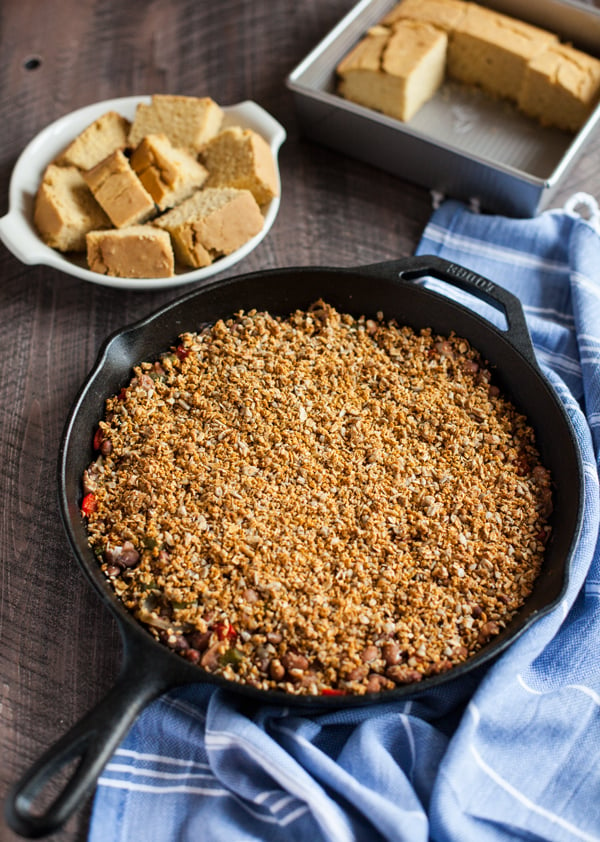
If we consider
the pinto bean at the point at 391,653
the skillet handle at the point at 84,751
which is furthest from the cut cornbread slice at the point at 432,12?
the skillet handle at the point at 84,751

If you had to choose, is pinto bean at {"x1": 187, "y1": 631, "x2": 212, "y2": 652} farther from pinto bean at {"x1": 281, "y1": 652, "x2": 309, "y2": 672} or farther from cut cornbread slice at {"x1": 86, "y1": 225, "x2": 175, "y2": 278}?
cut cornbread slice at {"x1": 86, "y1": 225, "x2": 175, "y2": 278}

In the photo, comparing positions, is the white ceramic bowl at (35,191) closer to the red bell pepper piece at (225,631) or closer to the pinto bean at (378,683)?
the red bell pepper piece at (225,631)

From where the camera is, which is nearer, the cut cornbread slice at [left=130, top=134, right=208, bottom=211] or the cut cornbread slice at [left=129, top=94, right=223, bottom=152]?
the cut cornbread slice at [left=130, top=134, right=208, bottom=211]

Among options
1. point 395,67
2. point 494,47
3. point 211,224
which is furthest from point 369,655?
point 494,47

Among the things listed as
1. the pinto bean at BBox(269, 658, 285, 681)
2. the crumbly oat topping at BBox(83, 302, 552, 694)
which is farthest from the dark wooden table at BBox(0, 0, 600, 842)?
the pinto bean at BBox(269, 658, 285, 681)

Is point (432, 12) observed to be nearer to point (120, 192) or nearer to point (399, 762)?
Answer: point (120, 192)

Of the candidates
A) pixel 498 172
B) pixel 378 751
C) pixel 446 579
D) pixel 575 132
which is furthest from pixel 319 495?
pixel 575 132
